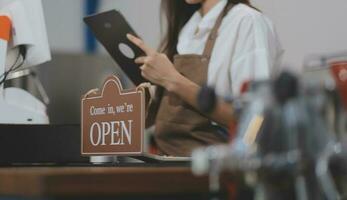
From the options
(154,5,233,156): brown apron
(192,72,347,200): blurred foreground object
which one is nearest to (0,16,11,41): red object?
(154,5,233,156): brown apron

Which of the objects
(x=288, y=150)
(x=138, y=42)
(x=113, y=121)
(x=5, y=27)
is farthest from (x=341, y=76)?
(x=5, y=27)

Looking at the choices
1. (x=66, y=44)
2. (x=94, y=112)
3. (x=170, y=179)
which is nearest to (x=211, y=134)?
(x=94, y=112)

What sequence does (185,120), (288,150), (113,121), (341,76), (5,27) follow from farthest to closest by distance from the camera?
(185,120)
(5,27)
(113,121)
(341,76)
(288,150)

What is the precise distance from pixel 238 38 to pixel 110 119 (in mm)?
527

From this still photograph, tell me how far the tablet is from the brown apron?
3.7 inches

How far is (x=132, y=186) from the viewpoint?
1.89 feet

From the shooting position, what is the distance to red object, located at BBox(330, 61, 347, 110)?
0.60m

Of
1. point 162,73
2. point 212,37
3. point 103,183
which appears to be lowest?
point 103,183

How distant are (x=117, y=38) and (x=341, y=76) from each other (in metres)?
0.81

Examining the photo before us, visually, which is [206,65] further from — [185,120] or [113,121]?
[113,121]

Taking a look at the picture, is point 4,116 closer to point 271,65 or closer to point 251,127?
point 271,65

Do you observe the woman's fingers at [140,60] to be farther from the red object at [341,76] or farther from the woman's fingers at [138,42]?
the red object at [341,76]

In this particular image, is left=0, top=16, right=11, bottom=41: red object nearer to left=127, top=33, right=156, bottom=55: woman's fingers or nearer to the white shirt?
left=127, top=33, right=156, bottom=55: woman's fingers

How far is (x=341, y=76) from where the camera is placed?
0.68 m
